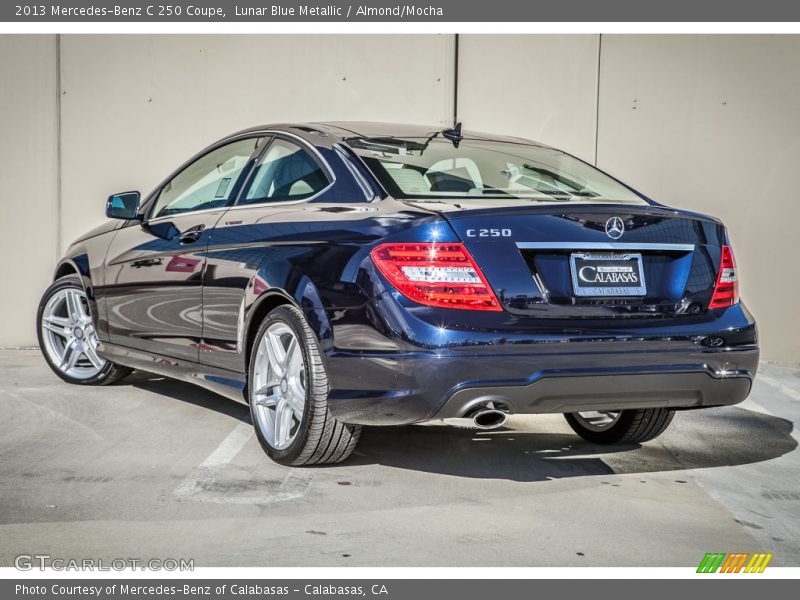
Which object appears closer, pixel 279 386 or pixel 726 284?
pixel 726 284

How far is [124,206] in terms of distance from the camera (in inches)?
262

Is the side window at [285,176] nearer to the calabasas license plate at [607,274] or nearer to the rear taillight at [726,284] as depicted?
the calabasas license plate at [607,274]

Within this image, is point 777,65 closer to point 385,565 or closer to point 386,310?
point 386,310

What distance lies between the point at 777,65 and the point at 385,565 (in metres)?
7.30

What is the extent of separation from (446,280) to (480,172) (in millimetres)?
1014

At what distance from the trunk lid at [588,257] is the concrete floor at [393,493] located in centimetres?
80

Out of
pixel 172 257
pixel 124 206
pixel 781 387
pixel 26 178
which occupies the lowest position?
pixel 781 387

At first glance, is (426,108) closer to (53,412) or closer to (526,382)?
(53,412)

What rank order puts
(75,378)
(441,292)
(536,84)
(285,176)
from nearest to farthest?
1. (441,292)
2. (285,176)
3. (75,378)
4. (536,84)

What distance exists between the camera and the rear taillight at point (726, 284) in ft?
15.7

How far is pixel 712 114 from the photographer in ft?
31.8

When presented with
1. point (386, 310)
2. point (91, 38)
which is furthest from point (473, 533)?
point (91, 38)

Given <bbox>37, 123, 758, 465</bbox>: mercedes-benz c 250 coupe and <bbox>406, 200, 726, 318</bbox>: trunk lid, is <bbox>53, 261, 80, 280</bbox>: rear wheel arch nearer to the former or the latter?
<bbox>37, 123, 758, 465</bbox>: mercedes-benz c 250 coupe

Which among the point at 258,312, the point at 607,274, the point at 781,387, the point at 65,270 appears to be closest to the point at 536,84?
the point at 781,387
